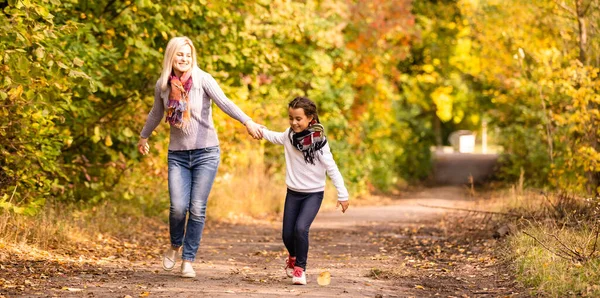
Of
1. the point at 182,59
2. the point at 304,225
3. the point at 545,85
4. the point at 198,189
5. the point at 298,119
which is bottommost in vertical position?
the point at 304,225

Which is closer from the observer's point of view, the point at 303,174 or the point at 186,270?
the point at 303,174

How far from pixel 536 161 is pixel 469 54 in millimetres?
10502

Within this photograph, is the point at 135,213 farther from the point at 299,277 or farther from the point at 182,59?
the point at 299,277

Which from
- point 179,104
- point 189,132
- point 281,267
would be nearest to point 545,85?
point 281,267

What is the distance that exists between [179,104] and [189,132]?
0.85 feet

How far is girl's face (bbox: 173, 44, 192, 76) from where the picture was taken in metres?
7.46

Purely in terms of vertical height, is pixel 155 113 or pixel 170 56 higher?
pixel 170 56

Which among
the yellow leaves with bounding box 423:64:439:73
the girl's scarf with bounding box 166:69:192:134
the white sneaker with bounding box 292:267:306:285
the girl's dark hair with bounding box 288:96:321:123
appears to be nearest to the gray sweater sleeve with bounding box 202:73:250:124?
the girl's scarf with bounding box 166:69:192:134

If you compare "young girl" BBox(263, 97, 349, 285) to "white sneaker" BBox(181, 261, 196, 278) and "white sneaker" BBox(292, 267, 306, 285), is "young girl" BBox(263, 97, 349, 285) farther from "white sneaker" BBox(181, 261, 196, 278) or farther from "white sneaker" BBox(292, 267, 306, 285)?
"white sneaker" BBox(181, 261, 196, 278)

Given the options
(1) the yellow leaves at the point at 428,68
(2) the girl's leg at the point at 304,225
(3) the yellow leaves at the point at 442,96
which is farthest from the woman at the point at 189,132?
(3) the yellow leaves at the point at 442,96

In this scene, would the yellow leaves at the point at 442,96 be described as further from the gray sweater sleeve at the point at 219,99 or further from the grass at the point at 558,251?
the gray sweater sleeve at the point at 219,99

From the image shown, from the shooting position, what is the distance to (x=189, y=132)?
752 cm

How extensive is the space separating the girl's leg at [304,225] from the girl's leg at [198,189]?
2.54ft

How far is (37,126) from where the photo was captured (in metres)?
8.93
